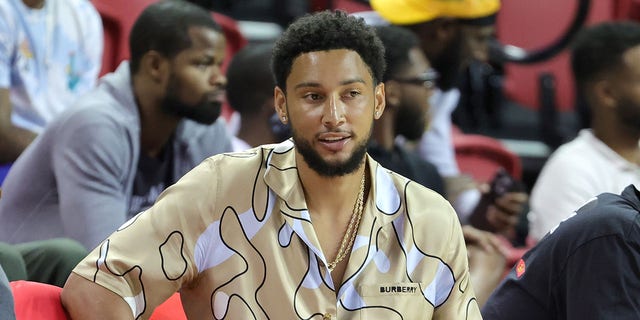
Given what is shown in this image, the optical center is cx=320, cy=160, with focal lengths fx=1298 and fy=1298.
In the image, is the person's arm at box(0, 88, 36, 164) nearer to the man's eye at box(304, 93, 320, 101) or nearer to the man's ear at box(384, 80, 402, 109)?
the man's ear at box(384, 80, 402, 109)

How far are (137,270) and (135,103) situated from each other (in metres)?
1.55

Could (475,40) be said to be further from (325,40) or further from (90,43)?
(325,40)

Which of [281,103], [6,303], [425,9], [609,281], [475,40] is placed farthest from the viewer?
[475,40]

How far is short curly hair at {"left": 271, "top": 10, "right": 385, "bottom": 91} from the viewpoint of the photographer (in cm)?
246

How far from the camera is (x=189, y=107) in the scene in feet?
13.0

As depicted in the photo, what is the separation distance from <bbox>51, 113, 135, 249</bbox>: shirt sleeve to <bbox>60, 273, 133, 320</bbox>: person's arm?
1054 millimetres

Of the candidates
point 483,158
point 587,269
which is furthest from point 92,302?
point 483,158

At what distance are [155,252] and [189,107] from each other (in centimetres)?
158

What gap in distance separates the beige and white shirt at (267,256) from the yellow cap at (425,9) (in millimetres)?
2655

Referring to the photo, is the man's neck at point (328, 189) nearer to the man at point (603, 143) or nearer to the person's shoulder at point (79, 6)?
the man at point (603, 143)

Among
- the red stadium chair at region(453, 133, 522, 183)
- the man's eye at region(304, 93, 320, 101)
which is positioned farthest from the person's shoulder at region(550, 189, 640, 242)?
the red stadium chair at region(453, 133, 522, 183)

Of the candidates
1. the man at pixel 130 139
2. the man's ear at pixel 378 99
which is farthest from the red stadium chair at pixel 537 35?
the man's ear at pixel 378 99

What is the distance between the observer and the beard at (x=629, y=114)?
4324 mm

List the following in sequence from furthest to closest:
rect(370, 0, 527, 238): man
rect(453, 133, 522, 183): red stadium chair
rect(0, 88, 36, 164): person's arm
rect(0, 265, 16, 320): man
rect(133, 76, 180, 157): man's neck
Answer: rect(453, 133, 522, 183): red stadium chair
rect(370, 0, 527, 238): man
rect(0, 88, 36, 164): person's arm
rect(133, 76, 180, 157): man's neck
rect(0, 265, 16, 320): man
